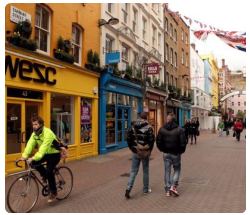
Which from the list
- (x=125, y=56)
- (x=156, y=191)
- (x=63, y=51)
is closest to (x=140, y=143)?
(x=156, y=191)

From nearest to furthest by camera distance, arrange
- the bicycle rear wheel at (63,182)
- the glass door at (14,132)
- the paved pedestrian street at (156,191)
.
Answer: the paved pedestrian street at (156,191)
the bicycle rear wheel at (63,182)
the glass door at (14,132)

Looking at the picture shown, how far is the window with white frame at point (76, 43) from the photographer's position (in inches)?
562

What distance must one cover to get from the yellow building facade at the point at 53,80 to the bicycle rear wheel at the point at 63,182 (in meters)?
3.33

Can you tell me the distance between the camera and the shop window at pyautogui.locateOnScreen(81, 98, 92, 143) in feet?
48.3

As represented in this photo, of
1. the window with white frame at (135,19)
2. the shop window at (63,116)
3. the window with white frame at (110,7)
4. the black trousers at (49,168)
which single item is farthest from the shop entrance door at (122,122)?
the black trousers at (49,168)

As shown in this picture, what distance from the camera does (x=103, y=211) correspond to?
632 cm

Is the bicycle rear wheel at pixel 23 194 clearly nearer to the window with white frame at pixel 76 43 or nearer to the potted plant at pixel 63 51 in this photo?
the potted plant at pixel 63 51

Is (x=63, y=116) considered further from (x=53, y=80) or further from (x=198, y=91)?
(x=198, y=91)

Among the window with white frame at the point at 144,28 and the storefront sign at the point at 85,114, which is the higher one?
the window with white frame at the point at 144,28

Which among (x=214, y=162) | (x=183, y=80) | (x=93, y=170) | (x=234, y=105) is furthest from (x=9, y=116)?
(x=234, y=105)

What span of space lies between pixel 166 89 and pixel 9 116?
62.1ft

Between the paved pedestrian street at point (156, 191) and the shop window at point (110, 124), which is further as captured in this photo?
the shop window at point (110, 124)

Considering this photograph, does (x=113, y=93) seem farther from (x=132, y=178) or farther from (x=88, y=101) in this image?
(x=132, y=178)

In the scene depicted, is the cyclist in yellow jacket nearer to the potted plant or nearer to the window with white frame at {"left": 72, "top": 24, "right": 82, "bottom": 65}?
the potted plant
